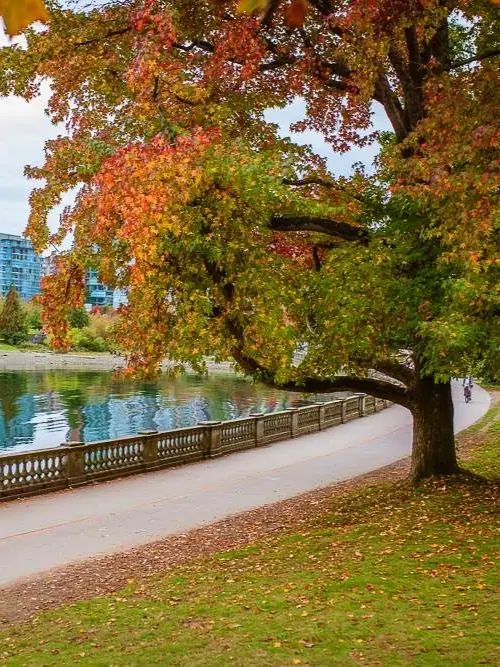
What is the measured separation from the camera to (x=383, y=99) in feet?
48.9

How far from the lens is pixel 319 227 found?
14078 mm

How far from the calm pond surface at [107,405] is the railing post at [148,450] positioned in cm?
1043

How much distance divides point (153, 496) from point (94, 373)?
302 ft

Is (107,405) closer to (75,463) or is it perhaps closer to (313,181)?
(75,463)

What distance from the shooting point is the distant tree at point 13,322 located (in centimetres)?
14450

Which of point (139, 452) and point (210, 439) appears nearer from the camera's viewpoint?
point (139, 452)

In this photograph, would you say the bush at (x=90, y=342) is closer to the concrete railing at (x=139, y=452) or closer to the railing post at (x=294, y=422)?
the railing post at (x=294, y=422)

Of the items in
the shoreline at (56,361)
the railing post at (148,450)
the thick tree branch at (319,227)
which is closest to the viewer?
the thick tree branch at (319,227)

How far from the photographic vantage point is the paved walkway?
42.5 feet

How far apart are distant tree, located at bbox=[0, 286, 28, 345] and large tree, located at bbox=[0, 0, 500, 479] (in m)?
135

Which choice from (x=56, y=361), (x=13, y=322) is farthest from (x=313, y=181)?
(x=13, y=322)

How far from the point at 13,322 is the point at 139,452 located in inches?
5210

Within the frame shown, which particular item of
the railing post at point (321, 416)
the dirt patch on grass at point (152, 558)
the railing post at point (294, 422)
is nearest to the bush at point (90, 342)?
the railing post at point (321, 416)

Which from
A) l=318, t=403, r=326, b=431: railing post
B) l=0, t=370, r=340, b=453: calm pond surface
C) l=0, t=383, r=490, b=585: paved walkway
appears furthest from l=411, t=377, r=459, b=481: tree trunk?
l=0, t=370, r=340, b=453: calm pond surface
